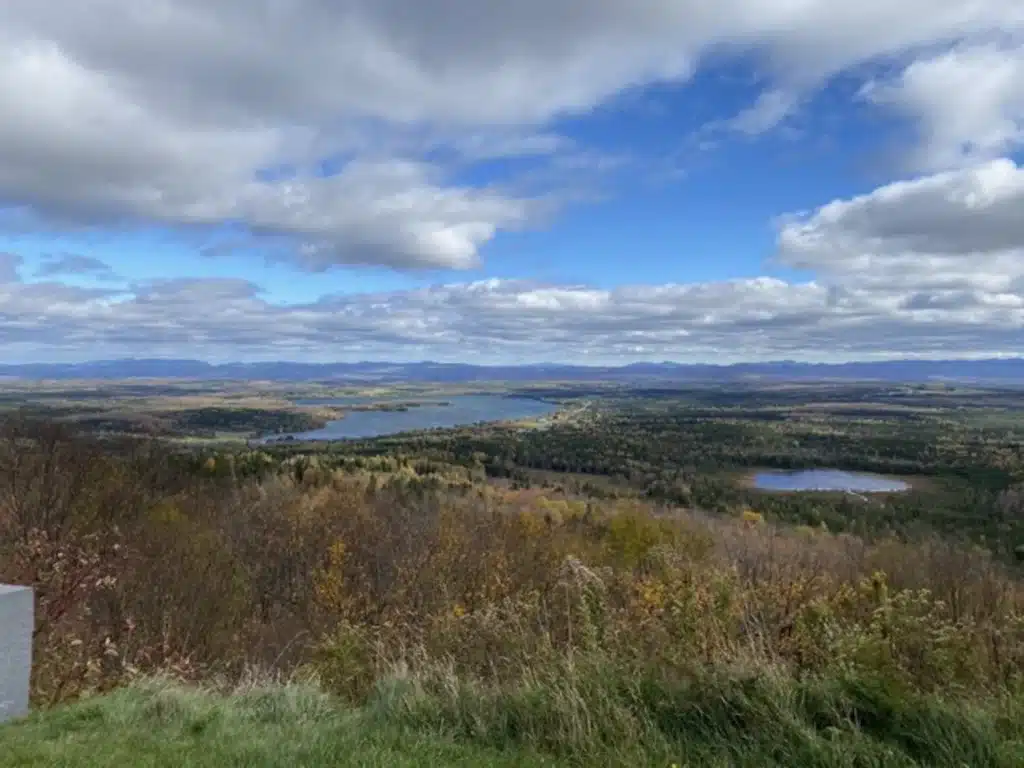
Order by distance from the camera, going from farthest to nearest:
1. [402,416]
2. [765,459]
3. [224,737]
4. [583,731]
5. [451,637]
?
[402,416], [765,459], [451,637], [224,737], [583,731]

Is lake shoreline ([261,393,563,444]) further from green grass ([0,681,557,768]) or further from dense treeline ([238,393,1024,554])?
green grass ([0,681,557,768])

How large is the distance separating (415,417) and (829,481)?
284 feet

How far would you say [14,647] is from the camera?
5.29m

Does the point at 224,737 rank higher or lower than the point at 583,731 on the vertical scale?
lower

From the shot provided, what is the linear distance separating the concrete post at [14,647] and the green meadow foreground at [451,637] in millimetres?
364

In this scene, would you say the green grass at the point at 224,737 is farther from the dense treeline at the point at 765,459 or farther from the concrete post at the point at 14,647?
the dense treeline at the point at 765,459

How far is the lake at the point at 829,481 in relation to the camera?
73.2 metres

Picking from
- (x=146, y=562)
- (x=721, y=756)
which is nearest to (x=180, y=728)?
(x=721, y=756)

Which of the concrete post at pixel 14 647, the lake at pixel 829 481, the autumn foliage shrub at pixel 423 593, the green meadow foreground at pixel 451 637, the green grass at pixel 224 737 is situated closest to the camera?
the green grass at pixel 224 737

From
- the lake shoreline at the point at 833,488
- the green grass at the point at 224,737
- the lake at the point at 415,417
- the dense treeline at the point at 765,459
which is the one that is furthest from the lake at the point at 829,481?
the green grass at the point at 224,737

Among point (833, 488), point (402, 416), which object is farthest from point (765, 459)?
point (402, 416)

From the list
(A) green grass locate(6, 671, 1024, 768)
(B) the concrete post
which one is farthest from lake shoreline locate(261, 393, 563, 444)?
(A) green grass locate(6, 671, 1024, 768)

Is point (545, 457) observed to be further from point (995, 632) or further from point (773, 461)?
point (995, 632)

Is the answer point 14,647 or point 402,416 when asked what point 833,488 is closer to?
point 14,647
